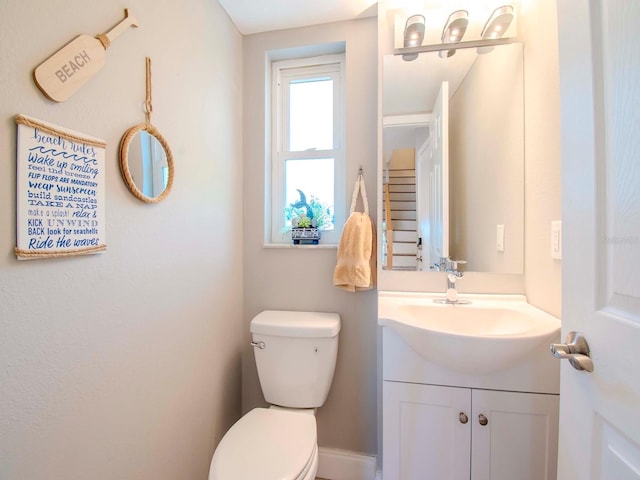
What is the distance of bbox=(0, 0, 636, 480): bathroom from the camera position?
0.62 m

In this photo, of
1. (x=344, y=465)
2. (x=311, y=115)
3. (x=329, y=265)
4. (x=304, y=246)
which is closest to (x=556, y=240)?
(x=329, y=265)

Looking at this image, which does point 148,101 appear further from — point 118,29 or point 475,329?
point 475,329

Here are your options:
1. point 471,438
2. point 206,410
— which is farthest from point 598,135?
point 206,410

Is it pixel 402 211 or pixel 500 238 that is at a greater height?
pixel 402 211

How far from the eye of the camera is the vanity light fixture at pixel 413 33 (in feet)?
4.17

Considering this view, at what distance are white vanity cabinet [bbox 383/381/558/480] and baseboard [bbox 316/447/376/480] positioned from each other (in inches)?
21.6

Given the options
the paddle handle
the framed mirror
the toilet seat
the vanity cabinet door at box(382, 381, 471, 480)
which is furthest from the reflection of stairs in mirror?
the paddle handle

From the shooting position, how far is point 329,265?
147 cm

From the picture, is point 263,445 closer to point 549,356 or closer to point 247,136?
point 549,356

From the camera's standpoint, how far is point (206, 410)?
1.24 metres

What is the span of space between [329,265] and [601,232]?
1.07m

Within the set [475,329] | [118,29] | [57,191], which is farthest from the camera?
[475,329]

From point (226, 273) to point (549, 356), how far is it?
4.40ft

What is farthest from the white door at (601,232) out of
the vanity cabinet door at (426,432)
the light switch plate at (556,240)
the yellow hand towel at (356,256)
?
the yellow hand towel at (356,256)
